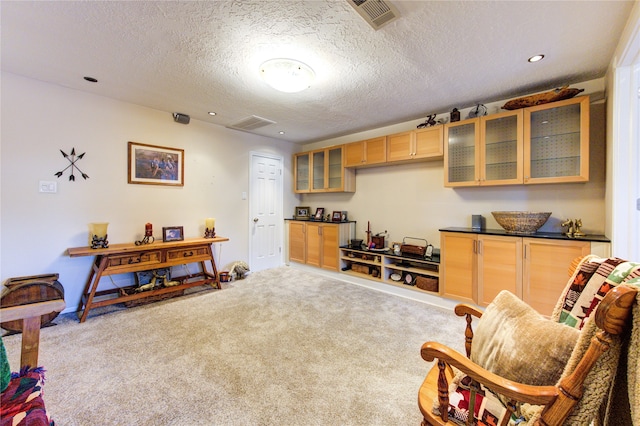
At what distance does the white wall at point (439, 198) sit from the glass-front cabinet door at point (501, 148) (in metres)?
0.26

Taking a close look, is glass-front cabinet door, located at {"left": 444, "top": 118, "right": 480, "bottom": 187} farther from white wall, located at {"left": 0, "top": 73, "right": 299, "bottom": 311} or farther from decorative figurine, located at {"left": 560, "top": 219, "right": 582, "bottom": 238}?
white wall, located at {"left": 0, "top": 73, "right": 299, "bottom": 311}

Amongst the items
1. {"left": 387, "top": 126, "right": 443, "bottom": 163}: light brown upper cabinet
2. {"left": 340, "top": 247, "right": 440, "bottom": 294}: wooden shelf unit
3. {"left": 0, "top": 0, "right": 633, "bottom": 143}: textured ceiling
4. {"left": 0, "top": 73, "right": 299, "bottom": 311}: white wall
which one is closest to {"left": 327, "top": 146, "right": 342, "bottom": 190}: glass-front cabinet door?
{"left": 387, "top": 126, "right": 443, "bottom": 163}: light brown upper cabinet

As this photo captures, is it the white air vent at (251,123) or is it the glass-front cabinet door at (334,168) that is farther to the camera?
the glass-front cabinet door at (334,168)

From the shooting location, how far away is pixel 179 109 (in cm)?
348

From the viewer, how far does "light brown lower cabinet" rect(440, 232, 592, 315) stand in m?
2.44

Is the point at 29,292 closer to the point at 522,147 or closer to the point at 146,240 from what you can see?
the point at 146,240

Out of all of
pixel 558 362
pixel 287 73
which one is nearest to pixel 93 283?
pixel 287 73

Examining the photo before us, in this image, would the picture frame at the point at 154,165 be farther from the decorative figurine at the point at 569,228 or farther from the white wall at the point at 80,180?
the decorative figurine at the point at 569,228

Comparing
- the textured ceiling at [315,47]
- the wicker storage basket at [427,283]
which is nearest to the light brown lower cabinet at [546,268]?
the wicker storage basket at [427,283]

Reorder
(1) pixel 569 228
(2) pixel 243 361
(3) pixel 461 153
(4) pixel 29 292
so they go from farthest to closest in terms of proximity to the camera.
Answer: (3) pixel 461 153 → (1) pixel 569 228 → (4) pixel 29 292 → (2) pixel 243 361

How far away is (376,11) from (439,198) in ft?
8.30

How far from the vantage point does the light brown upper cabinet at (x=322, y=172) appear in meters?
4.46

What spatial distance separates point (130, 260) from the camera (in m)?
A: 2.95

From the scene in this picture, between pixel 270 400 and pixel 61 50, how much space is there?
319cm
